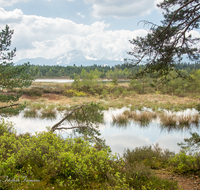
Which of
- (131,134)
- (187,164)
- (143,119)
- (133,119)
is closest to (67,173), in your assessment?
(187,164)

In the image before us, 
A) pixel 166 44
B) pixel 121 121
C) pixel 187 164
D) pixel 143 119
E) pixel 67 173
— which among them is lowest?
pixel 121 121

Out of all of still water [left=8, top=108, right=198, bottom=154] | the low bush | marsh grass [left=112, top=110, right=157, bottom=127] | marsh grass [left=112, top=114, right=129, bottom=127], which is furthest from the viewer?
marsh grass [left=112, top=110, right=157, bottom=127]

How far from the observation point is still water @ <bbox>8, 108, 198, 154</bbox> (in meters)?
10.5

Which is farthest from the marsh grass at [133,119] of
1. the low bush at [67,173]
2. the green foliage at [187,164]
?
the low bush at [67,173]

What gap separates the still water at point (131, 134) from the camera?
10.5 meters

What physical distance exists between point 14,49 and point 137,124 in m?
11.2

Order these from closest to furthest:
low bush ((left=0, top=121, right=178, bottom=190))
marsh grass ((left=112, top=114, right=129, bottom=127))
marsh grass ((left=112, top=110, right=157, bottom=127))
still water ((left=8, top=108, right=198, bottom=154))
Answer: low bush ((left=0, top=121, right=178, bottom=190)) → still water ((left=8, top=108, right=198, bottom=154)) → marsh grass ((left=112, top=114, right=129, bottom=127)) → marsh grass ((left=112, top=110, right=157, bottom=127))

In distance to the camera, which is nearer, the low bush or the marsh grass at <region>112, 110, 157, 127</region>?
the low bush

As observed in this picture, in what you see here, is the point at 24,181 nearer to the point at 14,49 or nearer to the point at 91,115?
the point at 91,115

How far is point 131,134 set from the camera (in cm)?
1265

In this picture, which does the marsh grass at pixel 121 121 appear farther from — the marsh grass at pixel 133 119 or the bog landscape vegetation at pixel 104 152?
the bog landscape vegetation at pixel 104 152

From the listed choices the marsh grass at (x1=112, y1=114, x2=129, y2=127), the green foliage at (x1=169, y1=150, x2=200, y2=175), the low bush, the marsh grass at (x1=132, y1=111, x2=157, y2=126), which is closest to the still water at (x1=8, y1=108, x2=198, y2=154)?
the marsh grass at (x1=112, y1=114, x2=129, y2=127)

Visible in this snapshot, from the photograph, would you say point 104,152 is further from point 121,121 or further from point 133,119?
point 133,119

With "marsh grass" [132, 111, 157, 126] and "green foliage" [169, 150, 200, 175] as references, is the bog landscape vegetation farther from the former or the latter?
"marsh grass" [132, 111, 157, 126]
